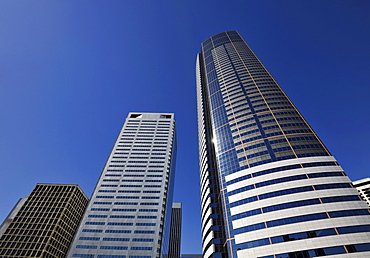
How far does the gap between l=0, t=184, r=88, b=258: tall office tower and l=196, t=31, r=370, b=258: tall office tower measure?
3394 inches

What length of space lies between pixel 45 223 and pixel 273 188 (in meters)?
120

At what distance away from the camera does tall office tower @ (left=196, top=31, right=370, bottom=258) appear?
52594 millimetres

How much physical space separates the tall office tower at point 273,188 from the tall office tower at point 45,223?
8621 cm

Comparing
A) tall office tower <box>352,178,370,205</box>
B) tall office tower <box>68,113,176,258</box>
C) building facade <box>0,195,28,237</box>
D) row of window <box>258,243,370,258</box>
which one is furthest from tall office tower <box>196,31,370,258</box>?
building facade <box>0,195,28,237</box>

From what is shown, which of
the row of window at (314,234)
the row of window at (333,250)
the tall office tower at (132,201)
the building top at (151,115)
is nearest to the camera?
the row of window at (333,250)

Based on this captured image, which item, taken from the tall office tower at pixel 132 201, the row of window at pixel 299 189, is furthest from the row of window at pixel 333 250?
the tall office tower at pixel 132 201

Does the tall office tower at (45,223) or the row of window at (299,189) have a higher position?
the tall office tower at (45,223)

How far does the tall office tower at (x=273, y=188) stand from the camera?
173 ft

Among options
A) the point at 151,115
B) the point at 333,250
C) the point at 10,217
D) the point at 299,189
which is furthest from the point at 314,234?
the point at 10,217

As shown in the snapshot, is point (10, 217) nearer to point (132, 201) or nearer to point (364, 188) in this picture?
point (132, 201)

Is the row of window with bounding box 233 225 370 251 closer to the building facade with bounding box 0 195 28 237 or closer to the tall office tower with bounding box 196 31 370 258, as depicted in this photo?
the tall office tower with bounding box 196 31 370 258

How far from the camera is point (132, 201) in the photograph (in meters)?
119

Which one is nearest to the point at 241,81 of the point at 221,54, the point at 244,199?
the point at 221,54

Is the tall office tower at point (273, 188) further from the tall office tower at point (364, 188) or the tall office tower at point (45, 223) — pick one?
the tall office tower at point (364, 188)
